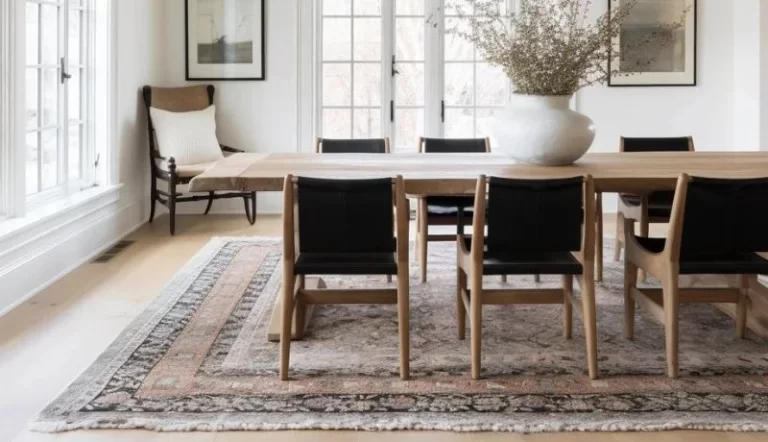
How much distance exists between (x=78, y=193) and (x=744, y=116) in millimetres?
5223

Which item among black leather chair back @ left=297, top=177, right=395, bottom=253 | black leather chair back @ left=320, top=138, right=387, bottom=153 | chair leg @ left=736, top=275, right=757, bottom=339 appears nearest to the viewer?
black leather chair back @ left=297, top=177, right=395, bottom=253

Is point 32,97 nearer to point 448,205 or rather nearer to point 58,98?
point 58,98

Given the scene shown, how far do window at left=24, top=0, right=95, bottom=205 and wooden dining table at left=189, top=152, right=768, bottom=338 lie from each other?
4.31ft

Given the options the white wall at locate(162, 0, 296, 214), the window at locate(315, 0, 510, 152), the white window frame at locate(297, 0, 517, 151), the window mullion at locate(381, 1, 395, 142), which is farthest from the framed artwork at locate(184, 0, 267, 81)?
the window mullion at locate(381, 1, 395, 142)

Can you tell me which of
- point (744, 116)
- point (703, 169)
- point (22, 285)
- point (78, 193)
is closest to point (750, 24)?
point (744, 116)

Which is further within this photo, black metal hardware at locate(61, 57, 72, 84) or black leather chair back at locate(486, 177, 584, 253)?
black metal hardware at locate(61, 57, 72, 84)

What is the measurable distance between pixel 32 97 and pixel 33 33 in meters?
0.35

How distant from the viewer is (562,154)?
3410 millimetres

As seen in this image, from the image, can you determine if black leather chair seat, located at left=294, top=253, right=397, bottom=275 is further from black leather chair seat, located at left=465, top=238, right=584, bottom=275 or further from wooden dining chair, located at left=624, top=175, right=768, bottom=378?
wooden dining chair, located at left=624, top=175, right=768, bottom=378

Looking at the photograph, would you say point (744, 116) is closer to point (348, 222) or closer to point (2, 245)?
point (348, 222)

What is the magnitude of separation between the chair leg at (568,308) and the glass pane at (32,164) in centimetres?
297

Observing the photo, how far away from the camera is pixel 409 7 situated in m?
6.89

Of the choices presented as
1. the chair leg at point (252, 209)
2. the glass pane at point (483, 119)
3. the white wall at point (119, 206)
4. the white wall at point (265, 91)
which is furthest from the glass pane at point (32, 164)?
the glass pane at point (483, 119)

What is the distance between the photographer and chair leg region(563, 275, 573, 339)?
3137 mm
